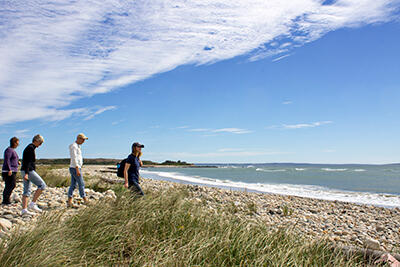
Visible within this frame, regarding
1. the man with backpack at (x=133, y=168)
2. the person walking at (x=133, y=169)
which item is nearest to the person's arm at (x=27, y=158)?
the man with backpack at (x=133, y=168)

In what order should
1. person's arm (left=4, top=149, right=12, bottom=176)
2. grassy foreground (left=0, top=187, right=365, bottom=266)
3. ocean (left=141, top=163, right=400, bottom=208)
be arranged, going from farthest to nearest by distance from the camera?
ocean (left=141, top=163, right=400, bottom=208) < person's arm (left=4, top=149, right=12, bottom=176) < grassy foreground (left=0, top=187, right=365, bottom=266)

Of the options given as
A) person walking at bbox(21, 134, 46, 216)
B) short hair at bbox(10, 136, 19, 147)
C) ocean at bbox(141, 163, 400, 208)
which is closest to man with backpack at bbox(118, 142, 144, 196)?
person walking at bbox(21, 134, 46, 216)

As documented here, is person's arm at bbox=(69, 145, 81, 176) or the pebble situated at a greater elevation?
person's arm at bbox=(69, 145, 81, 176)

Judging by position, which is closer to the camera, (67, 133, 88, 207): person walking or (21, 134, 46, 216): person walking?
(21, 134, 46, 216): person walking

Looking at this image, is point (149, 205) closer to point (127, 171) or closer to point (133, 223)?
point (133, 223)

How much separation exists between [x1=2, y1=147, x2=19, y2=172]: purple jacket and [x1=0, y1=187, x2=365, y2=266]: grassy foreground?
4243 mm

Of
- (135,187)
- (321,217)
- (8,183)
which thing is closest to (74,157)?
(135,187)

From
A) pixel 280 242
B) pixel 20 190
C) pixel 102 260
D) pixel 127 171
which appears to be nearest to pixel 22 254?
pixel 102 260

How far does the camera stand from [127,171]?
26.9 ft

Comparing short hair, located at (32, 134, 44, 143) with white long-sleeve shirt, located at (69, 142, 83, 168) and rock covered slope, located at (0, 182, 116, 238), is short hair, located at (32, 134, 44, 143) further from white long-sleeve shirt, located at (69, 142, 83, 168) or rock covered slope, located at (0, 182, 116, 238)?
rock covered slope, located at (0, 182, 116, 238)

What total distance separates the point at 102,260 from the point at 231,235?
1926 mm

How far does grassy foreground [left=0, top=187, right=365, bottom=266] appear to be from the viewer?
3828 mm

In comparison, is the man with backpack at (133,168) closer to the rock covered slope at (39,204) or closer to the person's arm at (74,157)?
the rock covered slope at (39,204)

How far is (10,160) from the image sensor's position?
840 centimetres
